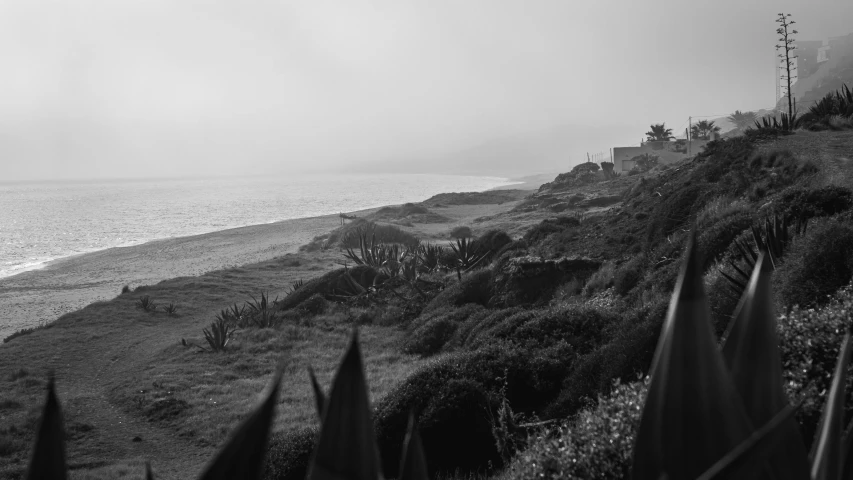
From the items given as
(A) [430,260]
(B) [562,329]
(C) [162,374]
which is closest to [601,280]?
(B) [562,329]

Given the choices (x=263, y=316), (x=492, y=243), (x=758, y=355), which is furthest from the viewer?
(x=492, y=243)

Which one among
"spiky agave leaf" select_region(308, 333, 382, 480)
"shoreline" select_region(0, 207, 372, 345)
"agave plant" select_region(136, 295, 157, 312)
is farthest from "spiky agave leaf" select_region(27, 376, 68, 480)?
"shoreline" select_region(0, 207, 372, 345)

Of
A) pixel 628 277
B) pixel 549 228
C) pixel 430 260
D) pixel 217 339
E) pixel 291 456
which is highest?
pixel 549 228

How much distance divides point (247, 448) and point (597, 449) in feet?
12.2

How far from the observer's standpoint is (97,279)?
37.3 m

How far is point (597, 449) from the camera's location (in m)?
4.35

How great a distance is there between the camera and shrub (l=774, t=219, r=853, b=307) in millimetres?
6715

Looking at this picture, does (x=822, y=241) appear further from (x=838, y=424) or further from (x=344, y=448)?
(x=344, y=448)

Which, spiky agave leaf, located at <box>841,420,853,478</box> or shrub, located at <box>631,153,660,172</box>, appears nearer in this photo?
spiky agave leaf, located at <box>841,420,853,478</box>

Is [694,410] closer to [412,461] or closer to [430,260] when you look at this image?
[412,461]

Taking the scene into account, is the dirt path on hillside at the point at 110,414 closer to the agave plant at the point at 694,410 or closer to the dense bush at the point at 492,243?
the agave plant at the point at 694,410

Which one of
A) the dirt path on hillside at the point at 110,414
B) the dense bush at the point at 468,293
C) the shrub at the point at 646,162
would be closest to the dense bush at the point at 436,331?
the dense bush at the point at 468,293

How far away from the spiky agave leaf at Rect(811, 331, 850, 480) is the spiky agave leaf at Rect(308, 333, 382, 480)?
1.03 metres

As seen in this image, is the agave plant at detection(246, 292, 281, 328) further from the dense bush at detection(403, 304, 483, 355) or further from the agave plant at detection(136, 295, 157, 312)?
the dense bush at detection(403, 304, 483, 355)
